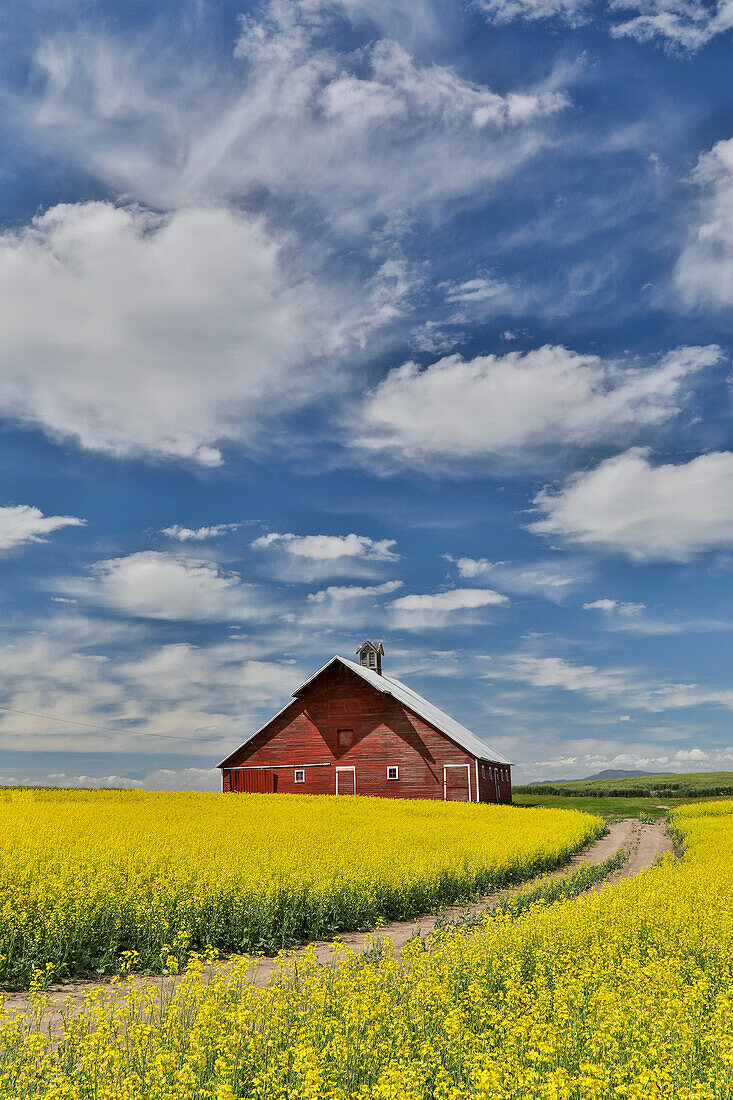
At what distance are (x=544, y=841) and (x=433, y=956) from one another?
18.2 meters

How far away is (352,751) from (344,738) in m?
0.98

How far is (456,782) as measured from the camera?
4559 cm

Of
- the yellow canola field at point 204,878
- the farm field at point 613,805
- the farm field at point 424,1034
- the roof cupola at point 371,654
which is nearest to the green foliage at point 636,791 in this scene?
the farm field at point 613,805

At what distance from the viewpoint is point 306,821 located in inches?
1004

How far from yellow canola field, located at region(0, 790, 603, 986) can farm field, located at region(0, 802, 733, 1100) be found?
1.72 meters

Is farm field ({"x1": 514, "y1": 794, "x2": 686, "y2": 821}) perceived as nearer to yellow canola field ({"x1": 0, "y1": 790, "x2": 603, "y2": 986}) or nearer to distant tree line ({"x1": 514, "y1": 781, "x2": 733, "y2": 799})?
distant tree line ({"x1": 514, "y1": 781, "x2": 733, "y2": 799})

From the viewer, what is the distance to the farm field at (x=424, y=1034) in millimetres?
5707

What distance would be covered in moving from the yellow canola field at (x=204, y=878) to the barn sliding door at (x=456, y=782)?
19.3 metres

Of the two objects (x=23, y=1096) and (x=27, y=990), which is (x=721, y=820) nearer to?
(x=27, y=990)

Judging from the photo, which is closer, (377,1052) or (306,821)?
(377,1052)

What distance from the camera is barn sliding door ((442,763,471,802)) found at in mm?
45375

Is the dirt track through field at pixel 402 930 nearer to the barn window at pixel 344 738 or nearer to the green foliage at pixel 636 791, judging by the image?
the barn window at pixel 344 738

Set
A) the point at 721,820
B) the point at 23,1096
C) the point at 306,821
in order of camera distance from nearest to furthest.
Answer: the point at 23,1096 → the point at 306,821 → the point at 721,820

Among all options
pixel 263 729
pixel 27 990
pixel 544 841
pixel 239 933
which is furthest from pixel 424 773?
pixel 27 990
